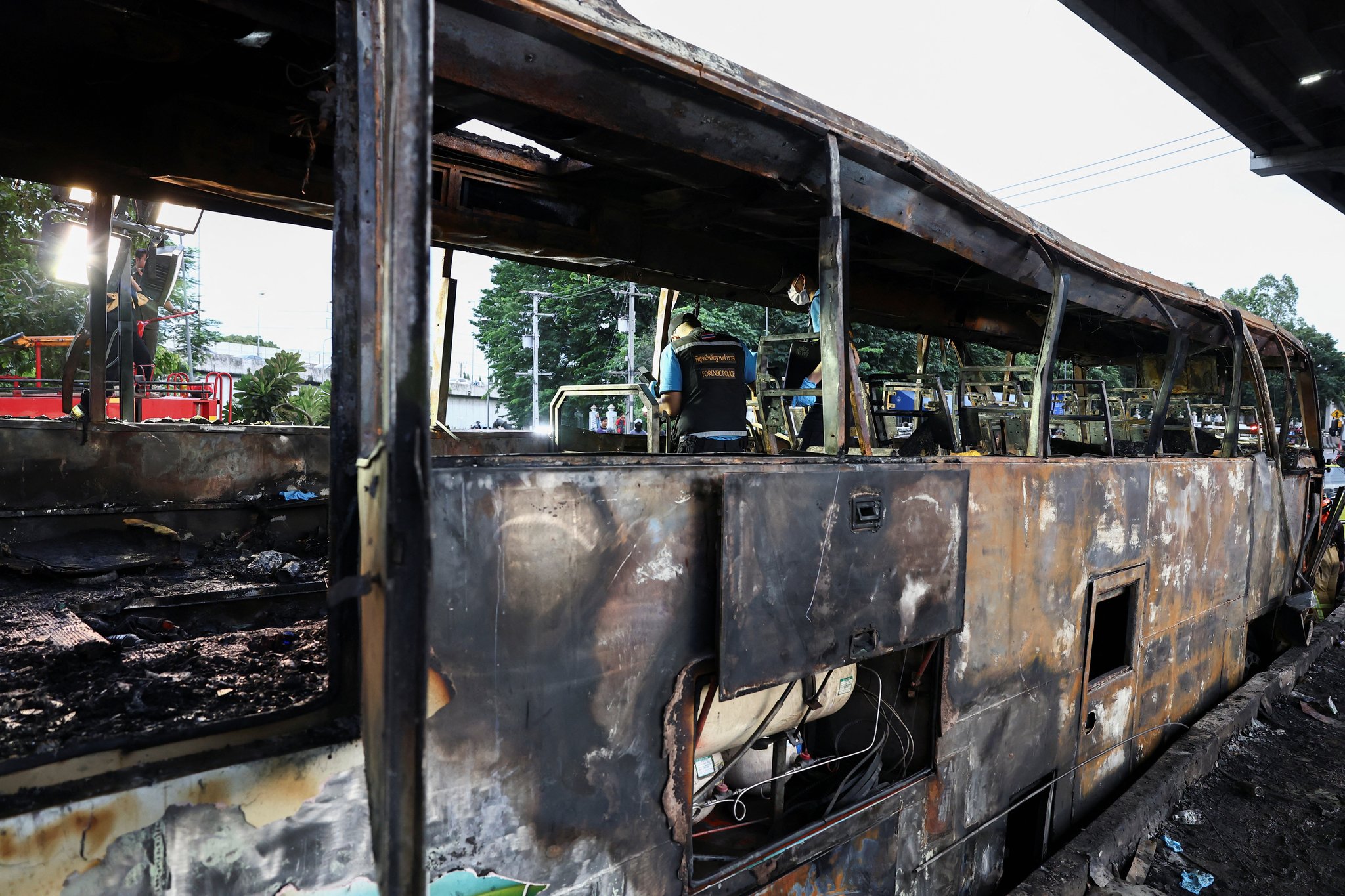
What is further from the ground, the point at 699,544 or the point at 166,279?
the point at 166,279

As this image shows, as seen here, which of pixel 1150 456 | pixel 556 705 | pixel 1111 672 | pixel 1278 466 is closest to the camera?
pixel 556 705

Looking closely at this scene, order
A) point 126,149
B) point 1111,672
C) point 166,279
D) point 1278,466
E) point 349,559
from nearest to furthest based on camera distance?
point 349,559, point 126,149, point 1111,672, point 1278,466, point 166,279

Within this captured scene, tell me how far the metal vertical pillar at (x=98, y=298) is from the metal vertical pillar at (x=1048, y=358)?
4.53m

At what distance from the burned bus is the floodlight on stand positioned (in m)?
1.51

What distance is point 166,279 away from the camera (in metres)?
7.97

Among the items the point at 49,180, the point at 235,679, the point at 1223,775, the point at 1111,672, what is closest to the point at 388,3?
the point at 235,679

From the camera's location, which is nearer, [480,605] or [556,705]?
[480,605]

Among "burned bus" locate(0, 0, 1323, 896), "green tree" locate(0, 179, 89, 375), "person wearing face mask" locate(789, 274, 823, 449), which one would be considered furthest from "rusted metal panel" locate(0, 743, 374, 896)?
"green tree" locate(0, 179, 89, 375)

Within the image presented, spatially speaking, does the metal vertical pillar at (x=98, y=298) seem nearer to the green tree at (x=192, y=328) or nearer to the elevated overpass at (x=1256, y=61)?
the elevated overpass at (x=1256, y=61)

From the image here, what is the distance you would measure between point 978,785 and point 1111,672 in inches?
61.9

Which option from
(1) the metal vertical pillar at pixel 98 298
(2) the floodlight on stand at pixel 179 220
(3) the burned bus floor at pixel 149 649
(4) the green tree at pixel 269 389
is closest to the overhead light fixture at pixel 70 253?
(2) the floodlight on stand at pixel 179 220

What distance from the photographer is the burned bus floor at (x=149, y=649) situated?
1664 millimetres

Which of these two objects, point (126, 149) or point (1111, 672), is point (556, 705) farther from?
point (1111, 672)

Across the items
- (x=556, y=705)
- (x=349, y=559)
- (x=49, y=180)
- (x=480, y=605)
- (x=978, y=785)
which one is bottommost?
(x=978, y=785)
